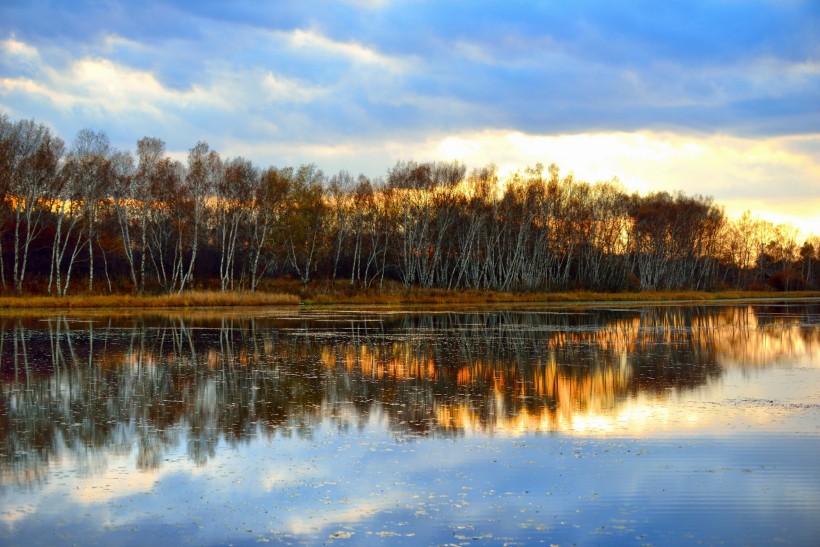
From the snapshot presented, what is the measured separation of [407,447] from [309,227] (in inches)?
2998

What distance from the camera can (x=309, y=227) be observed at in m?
88.1

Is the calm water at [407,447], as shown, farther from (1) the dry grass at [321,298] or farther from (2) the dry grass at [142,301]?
(1) the dry grass at [321,298]

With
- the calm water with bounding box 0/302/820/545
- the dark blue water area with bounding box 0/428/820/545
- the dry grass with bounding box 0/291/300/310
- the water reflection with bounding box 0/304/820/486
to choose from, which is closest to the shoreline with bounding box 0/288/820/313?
the dry grass with bounding box 0/291/300/310

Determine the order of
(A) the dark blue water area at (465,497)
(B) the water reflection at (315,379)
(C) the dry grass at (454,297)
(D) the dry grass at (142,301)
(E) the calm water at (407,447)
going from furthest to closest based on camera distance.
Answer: (C) the dry grass at (454,297) → (D) the dry grass at (142,301) → (B) the water reflection at (315,379) → (E) the calm water at (407,447) → (A) the dark blue water area at (465,497)

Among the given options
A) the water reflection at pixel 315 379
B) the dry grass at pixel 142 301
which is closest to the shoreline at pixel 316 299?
the dry grass at pixel 142 301

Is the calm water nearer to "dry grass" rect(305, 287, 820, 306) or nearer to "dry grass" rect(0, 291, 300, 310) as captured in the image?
"dry grass" rect(0, 291, 300, 310)

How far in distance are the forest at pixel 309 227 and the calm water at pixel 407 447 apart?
1588 inches

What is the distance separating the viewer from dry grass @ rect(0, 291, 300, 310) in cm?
5450

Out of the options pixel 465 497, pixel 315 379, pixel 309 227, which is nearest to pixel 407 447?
pixel 465 497

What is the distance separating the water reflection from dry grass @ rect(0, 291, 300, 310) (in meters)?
16.1

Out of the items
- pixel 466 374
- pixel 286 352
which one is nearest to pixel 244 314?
pixel 286 352

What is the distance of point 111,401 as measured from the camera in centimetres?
1705

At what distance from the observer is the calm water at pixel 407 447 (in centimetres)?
917

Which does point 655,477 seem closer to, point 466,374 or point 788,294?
point 466,374
